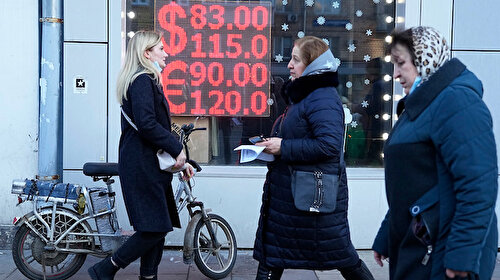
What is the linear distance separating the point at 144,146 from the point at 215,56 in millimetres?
2232

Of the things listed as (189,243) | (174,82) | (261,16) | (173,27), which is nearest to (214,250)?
(189,243)

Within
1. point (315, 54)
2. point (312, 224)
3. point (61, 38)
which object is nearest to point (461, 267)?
point (312, 224)

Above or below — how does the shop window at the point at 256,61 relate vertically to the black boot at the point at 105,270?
above

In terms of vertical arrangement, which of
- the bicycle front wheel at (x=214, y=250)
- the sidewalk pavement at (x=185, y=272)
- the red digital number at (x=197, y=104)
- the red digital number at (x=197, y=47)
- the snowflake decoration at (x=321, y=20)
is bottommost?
the sidewalk pavement at (x=185, y=272)

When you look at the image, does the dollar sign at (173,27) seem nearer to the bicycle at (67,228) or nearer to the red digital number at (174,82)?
the red digital number at (174,82)

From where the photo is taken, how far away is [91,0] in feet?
19.4

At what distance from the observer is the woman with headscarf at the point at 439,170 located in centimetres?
231

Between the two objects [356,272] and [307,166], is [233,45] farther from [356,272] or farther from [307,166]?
[356,272]

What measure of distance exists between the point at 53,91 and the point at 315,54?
117 inches

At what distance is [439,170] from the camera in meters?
2.44

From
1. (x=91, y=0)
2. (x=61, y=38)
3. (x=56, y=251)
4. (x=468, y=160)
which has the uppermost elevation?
(x=91, y=0)

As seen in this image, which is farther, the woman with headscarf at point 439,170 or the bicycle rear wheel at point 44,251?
the bicycle rear wheel at point 44,251

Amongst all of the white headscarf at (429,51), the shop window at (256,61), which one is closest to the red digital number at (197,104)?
the shop window at (256,61)

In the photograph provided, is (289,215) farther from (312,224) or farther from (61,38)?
(61,38)
